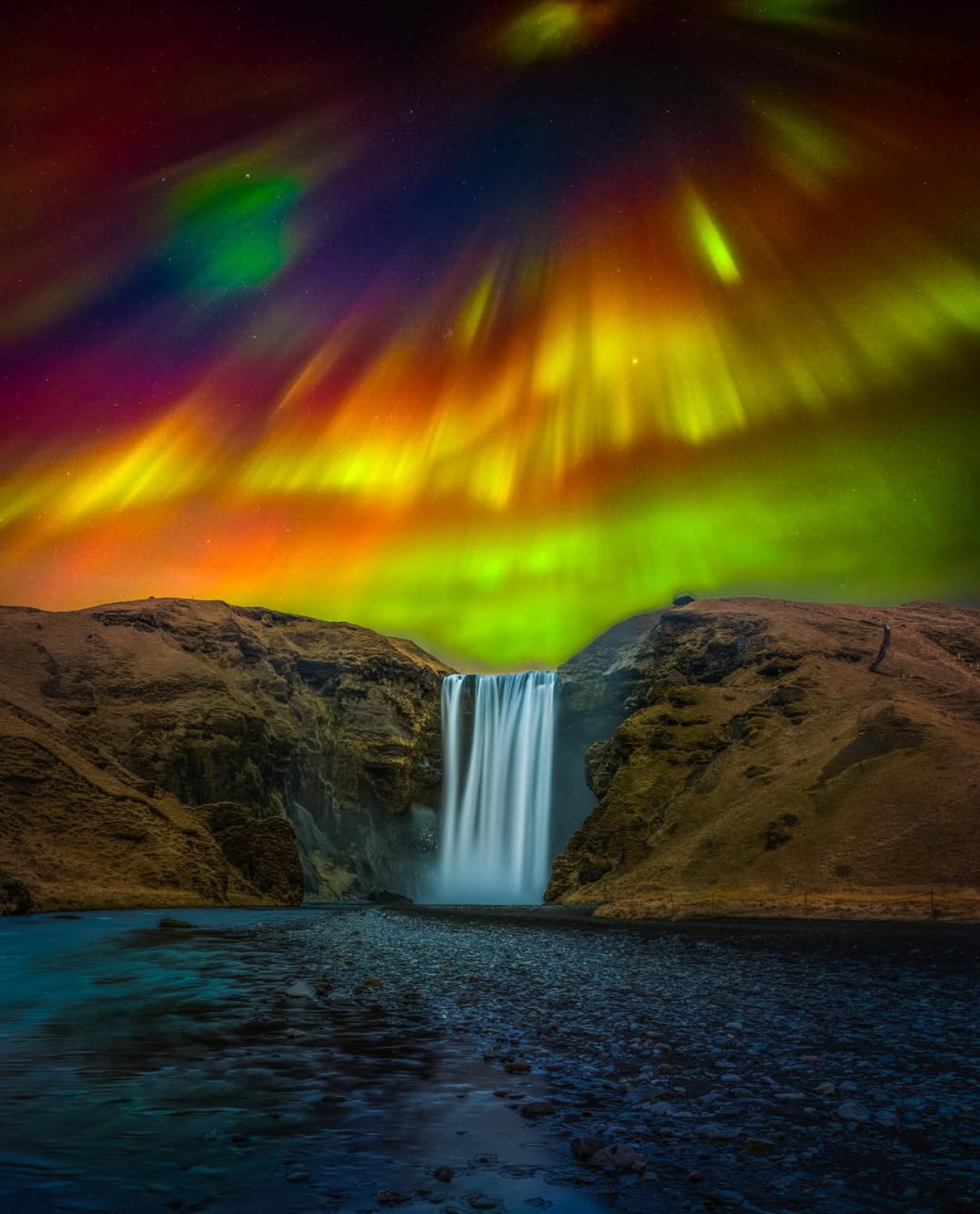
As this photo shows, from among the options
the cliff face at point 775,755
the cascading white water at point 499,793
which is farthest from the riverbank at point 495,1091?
the cascading white water at point 499,793

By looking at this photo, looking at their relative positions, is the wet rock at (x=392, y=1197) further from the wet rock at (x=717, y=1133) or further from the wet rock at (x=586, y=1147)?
the wet rock at (x=717, y=1133)

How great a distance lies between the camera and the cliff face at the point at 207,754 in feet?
209

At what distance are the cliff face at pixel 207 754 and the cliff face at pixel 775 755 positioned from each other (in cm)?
2923

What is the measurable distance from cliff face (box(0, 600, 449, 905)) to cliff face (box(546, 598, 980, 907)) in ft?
95.9

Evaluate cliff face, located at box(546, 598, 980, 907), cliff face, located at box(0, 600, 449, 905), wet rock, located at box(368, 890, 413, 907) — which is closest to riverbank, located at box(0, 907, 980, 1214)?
cliff face, located at box(546, 598, 980, 907)

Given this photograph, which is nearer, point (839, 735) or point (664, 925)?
point (664, 925)

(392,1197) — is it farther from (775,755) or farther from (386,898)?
(386,898)

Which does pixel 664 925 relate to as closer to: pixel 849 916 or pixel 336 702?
pixel 849 916

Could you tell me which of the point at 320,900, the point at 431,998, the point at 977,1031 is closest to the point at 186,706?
the point at 320,900

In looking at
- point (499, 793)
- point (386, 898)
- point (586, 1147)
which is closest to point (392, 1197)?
point (586, 1147)

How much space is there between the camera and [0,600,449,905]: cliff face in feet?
209

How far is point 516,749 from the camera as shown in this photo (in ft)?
406

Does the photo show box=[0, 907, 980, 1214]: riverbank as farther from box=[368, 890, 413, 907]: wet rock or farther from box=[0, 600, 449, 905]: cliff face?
box=[368, 890, 413, 907]: wet rock

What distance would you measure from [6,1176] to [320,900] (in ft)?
338
